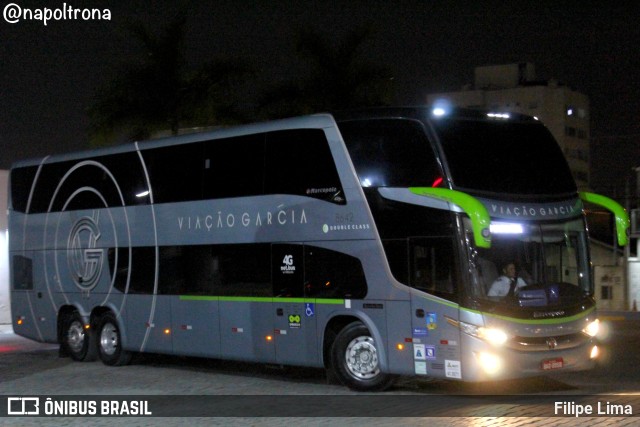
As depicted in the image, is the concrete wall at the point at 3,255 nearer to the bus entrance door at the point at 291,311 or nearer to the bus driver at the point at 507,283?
the bus entrance door at the point at 291,311

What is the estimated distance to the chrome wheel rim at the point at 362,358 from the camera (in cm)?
1460

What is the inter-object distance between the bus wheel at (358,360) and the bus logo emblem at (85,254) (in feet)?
22.1

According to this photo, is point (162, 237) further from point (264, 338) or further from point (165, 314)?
point (264, 338)

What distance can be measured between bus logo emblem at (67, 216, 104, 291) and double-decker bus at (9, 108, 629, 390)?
0.47m

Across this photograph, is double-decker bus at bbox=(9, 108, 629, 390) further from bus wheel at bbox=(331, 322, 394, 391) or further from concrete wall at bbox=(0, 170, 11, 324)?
concrete wall at bbox=(0, 170, 11, 324)

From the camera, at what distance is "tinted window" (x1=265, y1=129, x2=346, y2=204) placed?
15.1 metres

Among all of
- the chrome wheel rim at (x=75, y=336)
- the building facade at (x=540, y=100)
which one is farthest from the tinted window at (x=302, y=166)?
the building facade at (x=540, y=100)

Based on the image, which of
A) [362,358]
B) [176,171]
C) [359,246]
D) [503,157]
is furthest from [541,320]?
[176,171]

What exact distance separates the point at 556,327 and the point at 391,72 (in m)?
20.8

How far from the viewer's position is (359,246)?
1471 cm

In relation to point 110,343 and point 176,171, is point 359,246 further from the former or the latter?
point 110,343

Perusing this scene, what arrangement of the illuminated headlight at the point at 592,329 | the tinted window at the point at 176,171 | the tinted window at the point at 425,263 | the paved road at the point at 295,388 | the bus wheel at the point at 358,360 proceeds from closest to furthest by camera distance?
the paved road at the point at 295,388 → the tinted window at the point at 425,263 → the illuminated headlight at the point at 592,329 → the bus wheel at the point at 358,360 → the tinted window at the point at 176,171

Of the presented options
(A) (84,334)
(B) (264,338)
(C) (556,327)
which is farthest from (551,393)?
(A) (84,334)

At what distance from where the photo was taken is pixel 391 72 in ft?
110
